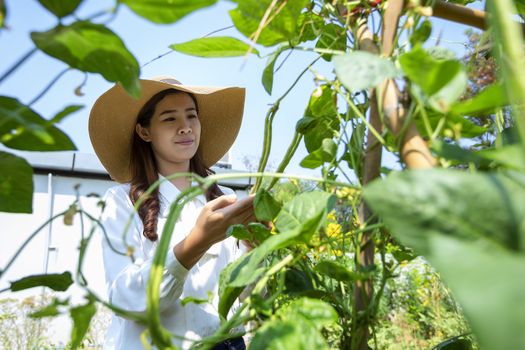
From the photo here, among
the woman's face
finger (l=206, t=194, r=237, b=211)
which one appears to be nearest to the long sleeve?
finger (l=206, t=194, r=237, b=211)

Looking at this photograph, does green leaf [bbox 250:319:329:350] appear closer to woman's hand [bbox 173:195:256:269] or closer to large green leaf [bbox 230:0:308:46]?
large green leaf [bbox 230:0:308:46]

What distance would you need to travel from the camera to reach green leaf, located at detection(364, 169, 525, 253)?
0.84ft

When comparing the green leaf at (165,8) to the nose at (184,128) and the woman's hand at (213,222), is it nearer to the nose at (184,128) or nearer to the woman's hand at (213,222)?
the woman's hand at (213,222)

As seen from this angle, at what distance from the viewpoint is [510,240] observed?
256 millimetres

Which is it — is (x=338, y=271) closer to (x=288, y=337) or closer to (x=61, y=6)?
(x=288, y=337)

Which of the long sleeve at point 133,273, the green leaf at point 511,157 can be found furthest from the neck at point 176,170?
the green leaf at point 511,157

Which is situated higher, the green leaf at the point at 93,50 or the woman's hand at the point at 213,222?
the green leaf at the point at 93,50

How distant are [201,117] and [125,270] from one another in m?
0.79

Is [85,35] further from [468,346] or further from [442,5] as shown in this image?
[468,346]

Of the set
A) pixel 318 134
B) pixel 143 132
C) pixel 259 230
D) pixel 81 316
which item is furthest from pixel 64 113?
pixel 143 132

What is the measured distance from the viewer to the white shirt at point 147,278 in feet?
3.59

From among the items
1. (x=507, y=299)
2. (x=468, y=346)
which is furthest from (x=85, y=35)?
(x=468, y=346)

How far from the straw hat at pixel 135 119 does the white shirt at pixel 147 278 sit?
0.67 feet

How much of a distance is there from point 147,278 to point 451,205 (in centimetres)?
88
